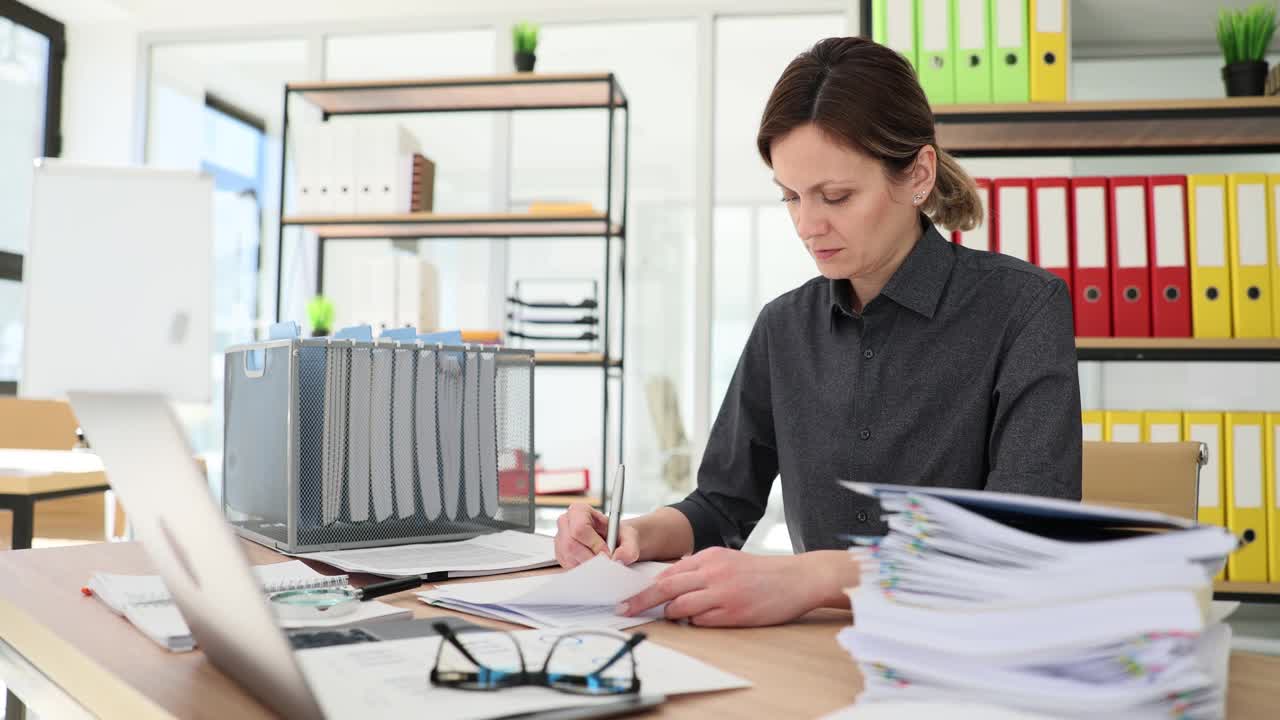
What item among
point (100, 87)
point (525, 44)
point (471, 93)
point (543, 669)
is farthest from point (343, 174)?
point (543, 669)

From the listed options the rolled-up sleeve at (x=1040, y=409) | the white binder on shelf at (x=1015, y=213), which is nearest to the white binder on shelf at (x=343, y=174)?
the white binder on shelf at (x=1015, y=213)

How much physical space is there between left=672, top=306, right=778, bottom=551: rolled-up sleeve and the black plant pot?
167 centimetres

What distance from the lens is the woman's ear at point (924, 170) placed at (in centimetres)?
118

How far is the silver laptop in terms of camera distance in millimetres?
473

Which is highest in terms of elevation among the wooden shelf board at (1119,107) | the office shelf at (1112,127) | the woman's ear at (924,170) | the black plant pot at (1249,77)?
the black plant pot at (1249,77)

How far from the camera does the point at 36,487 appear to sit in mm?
2059

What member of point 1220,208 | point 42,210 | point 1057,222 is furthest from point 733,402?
point 42,210

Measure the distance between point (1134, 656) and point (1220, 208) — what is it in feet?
6.70

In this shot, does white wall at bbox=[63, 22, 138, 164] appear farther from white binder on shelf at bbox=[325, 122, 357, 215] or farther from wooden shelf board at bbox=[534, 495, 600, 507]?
wooden shelf board at bbox=[534, 495, 600, 507]

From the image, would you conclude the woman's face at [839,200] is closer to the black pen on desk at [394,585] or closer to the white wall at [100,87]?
the black pen on desk at [394,585]

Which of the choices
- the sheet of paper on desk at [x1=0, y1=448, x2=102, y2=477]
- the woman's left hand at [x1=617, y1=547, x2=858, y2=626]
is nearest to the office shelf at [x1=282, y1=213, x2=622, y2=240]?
the sheet of paper on desk at [x1=0, y1=448, x2=102, y2=477]

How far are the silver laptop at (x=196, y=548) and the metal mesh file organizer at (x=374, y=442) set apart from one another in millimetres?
481

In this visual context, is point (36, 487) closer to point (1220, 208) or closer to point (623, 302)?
point (623, 302)

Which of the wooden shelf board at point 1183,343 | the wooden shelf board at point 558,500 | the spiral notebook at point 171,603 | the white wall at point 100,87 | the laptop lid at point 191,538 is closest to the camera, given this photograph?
the laptop lid at point 191,538
